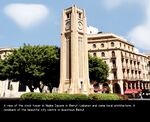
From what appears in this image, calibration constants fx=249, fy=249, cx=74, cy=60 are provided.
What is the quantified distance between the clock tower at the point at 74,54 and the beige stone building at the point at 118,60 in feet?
54.9

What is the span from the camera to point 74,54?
48812mm

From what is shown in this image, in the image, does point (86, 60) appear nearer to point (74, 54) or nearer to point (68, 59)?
point (74, 54)

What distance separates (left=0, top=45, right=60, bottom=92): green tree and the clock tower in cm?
249

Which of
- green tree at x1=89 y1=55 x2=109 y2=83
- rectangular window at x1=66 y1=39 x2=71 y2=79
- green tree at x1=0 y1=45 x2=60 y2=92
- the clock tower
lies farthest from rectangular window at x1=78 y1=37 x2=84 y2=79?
green tree at x1=0 y1=45 x2=60 y2=92

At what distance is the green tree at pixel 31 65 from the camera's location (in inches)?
1859

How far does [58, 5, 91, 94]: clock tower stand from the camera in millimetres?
47741

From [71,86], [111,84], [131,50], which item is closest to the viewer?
[71,86]

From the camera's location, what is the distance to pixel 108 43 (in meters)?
68.4

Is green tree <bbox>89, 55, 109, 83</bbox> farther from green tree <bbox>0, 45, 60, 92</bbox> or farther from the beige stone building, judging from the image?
the beige stone building
